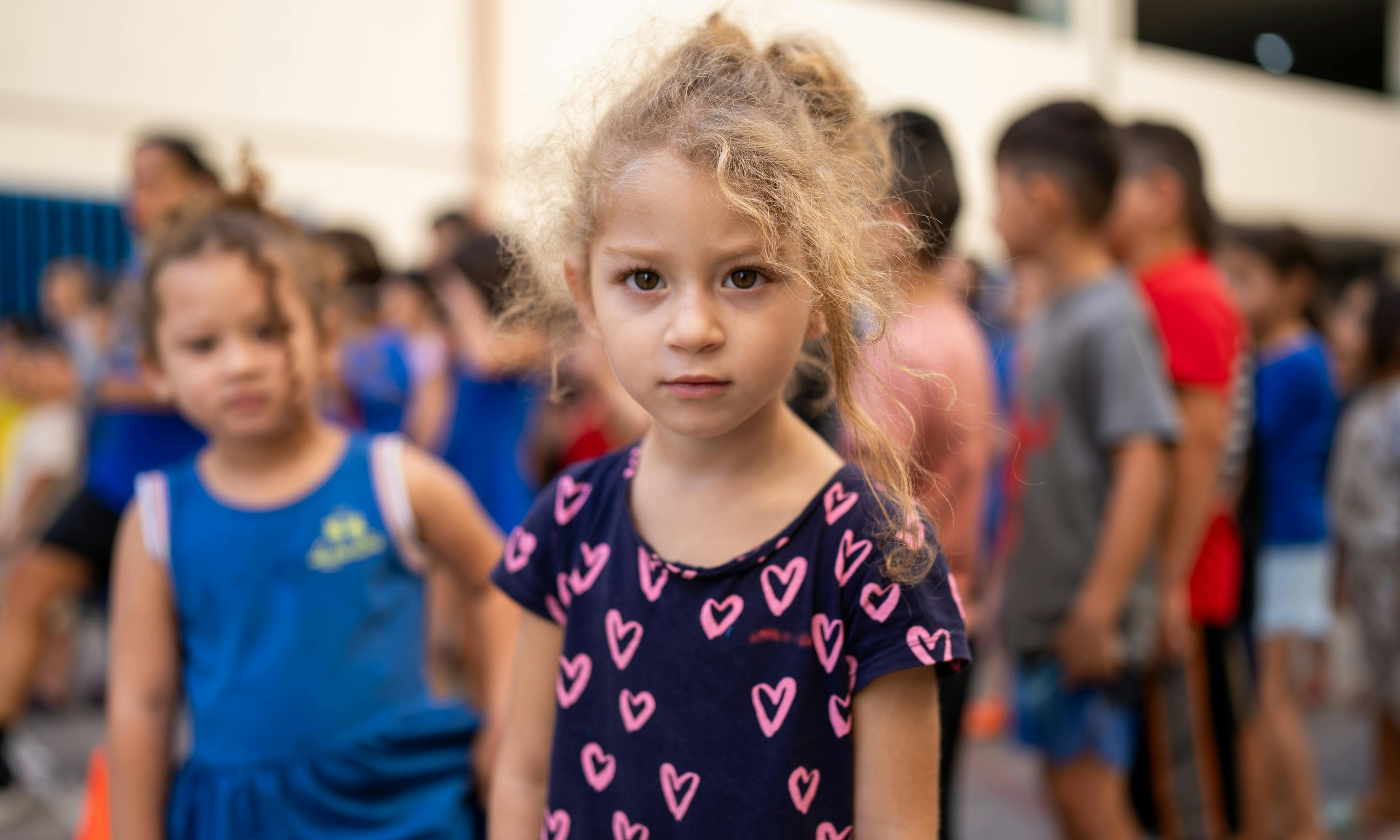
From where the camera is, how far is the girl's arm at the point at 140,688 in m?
1.30

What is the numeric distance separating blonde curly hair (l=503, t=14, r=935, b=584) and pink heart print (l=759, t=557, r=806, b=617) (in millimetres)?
75

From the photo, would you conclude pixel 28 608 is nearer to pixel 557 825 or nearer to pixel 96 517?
pixel 96 517

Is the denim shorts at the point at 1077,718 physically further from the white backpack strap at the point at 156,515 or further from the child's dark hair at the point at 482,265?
the child's dark hair at the point at 482,265

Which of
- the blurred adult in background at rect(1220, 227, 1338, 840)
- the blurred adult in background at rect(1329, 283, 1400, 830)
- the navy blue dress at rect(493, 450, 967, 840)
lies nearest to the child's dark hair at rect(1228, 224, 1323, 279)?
the blurred adult in background at rect(1220, 227, 1338, 840)

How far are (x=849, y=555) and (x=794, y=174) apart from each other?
0.32 meters

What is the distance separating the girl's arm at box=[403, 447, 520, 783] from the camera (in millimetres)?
1442

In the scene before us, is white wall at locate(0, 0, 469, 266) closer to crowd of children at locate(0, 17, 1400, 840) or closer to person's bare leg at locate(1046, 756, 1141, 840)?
crowd of children at locate(0, 17, 1400, 840)

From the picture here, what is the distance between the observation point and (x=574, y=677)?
3.11 ft

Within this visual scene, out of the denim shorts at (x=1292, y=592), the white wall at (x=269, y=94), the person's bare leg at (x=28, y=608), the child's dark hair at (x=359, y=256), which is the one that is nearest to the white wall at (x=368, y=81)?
the white wall at (x=269, y=94)

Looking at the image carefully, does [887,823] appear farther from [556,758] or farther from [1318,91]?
[1318,91]

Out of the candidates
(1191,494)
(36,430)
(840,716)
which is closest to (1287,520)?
(1191,494)

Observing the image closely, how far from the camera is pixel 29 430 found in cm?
441

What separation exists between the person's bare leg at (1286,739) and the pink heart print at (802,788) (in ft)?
7.40

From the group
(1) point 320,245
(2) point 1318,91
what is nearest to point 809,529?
(1) point 320,245
